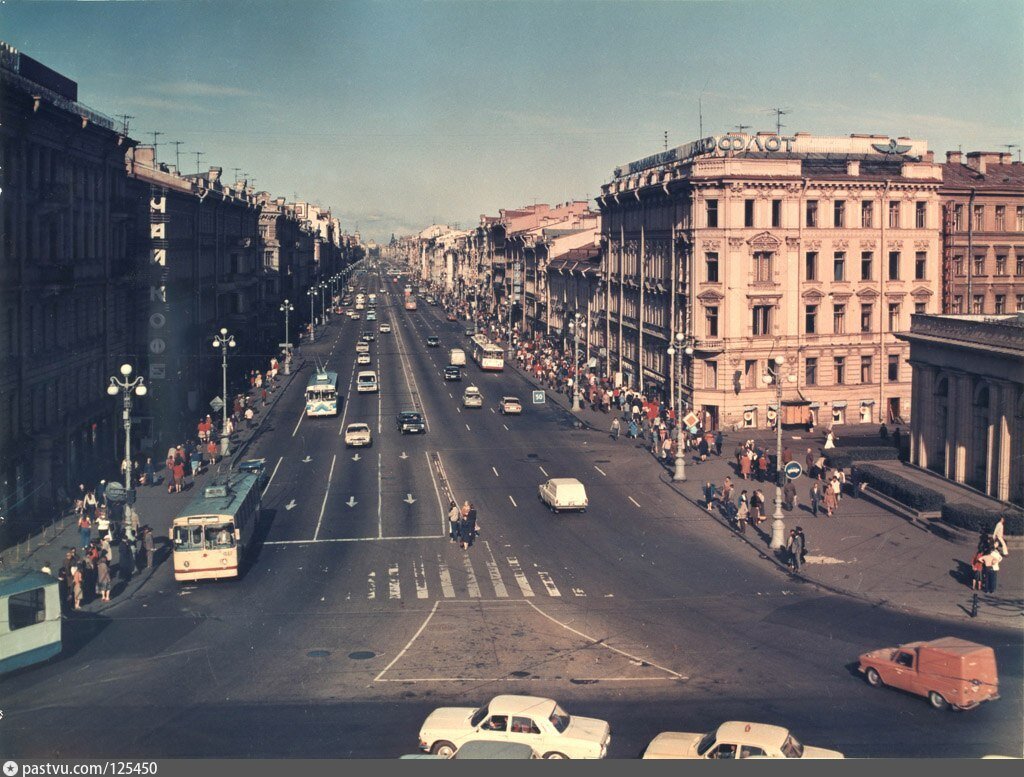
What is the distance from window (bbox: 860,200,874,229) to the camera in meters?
73.1

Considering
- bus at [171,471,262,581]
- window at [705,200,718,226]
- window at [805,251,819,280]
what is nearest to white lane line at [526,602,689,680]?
bus at [171,471,262,581]

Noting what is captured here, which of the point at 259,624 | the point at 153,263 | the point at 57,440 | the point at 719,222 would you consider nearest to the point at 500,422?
the point at 719,222

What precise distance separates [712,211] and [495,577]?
130 feet

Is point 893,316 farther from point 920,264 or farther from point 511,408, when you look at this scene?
point 511,408

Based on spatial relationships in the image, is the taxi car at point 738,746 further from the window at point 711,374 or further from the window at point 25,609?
the window at point 711,374

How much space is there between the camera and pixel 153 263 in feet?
227

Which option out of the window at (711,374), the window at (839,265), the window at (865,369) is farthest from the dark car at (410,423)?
the window at (865,369)

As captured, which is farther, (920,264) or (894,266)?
(920,264)

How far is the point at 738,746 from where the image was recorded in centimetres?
1983

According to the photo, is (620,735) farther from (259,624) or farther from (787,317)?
(787,317)

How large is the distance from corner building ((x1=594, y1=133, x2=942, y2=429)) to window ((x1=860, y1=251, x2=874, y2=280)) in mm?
Answer: 64

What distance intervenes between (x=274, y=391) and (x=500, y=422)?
2301cm

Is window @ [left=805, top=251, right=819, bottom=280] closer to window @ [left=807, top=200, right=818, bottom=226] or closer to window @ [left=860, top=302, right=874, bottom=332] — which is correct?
window @ [left=807, top=200, right=818, bottom=226]

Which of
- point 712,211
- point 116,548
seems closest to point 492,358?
point 712,211
